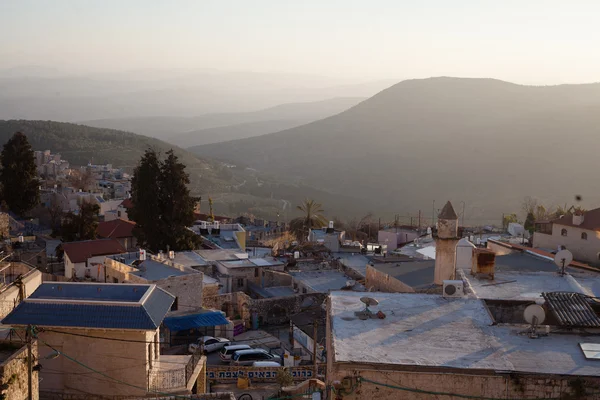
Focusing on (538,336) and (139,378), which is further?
(139,378)

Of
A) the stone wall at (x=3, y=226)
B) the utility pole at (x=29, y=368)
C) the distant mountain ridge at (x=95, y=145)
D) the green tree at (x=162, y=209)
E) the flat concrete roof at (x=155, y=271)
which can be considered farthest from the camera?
the distant mountain ridge at (x=95, y=145)

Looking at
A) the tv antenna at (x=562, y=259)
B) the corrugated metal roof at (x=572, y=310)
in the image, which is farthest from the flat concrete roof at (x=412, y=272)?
the corrugated metal roof at (x=572, y=310)

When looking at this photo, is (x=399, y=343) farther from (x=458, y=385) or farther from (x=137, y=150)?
(x=137, y=150)

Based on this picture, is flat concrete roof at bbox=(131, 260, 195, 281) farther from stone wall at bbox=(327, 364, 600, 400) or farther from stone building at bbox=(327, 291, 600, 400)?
stone wall at bbox=(327, 364, 600, 400)

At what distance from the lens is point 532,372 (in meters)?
8.98

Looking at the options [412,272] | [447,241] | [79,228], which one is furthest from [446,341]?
[79,228]

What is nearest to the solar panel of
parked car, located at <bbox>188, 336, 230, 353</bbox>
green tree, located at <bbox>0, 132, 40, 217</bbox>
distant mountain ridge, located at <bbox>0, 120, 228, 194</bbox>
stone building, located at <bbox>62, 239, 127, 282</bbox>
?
parked car, located at <bbox>188, 336, 230, 353</bbox>

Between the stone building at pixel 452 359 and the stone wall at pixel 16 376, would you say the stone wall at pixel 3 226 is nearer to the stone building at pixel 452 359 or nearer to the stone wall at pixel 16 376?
the stone wall at pixel 16 376

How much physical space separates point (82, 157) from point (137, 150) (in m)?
10.4

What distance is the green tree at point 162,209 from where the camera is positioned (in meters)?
34.8

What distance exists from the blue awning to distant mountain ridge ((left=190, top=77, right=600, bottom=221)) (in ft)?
197

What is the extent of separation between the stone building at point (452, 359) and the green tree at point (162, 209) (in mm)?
24411

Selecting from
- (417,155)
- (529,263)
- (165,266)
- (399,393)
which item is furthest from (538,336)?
(417,155)

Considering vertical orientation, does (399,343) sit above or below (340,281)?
above
